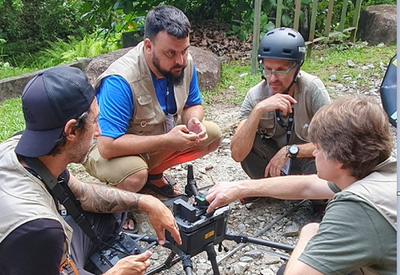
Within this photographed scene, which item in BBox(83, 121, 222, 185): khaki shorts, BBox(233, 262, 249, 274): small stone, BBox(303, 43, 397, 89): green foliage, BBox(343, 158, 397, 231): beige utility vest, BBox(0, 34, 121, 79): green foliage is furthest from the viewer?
BBox(0, 34, 121, 79): green foliage

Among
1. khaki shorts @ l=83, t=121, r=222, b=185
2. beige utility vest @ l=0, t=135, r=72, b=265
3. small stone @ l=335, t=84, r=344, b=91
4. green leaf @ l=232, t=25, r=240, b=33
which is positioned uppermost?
beige utility vest @ l=0, t=135, r=72, b=265

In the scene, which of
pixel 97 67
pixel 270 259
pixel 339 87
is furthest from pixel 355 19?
pixel 270 259

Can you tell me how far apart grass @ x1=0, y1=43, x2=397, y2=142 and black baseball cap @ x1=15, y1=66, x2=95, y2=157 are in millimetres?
3561

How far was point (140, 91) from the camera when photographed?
3684mm

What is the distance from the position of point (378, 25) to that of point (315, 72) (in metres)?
3.26

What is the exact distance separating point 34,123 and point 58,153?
0.69 ft

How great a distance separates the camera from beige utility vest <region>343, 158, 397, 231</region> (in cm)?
178

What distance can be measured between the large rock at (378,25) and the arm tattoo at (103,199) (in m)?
8.34

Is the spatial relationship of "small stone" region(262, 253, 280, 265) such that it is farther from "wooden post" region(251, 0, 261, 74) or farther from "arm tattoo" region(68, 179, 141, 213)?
"wooden post" region(251, 0, 261, 74)

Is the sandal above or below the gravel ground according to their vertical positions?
above

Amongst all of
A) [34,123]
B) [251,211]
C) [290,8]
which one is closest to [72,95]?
[34,123]

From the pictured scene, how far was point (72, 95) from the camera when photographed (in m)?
2.20

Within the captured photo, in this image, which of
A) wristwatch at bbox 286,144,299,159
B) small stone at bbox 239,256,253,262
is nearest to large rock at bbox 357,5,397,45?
wristwatch at bbox 286,144,299,159

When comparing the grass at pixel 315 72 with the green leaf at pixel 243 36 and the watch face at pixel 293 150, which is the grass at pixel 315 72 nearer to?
the green leaf at pixel 243 36
